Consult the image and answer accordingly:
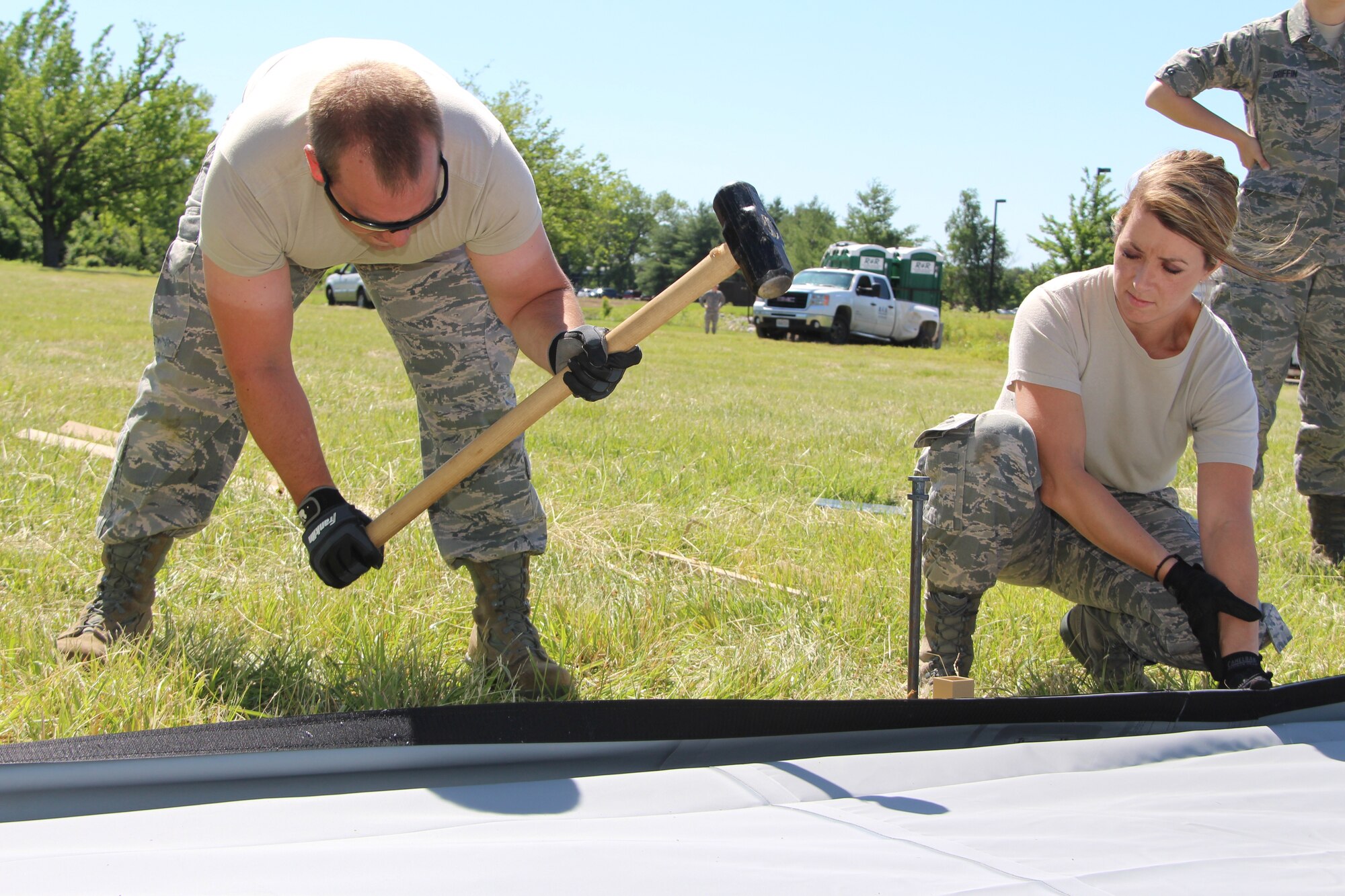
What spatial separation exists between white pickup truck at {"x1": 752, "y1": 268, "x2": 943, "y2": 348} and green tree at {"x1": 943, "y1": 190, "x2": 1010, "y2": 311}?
138 feet

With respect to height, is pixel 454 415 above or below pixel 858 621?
above

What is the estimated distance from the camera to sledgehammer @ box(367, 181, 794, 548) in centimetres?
198

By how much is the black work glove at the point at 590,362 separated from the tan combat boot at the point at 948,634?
1.01m

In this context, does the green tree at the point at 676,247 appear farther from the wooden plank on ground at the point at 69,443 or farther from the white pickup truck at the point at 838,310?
the wooden plank on ground at the point at 69,443

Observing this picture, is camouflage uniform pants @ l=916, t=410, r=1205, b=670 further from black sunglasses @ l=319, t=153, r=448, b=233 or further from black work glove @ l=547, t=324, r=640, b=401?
black sunglasses @ l=319, t=153, r=448, b=233

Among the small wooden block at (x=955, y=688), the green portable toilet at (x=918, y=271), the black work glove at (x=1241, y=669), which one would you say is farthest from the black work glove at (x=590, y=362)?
the green portable toilet at (x=918, y=271)

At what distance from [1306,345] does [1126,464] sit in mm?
1448

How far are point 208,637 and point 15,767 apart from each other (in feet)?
3.20

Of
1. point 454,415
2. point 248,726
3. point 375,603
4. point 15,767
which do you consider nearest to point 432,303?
point 454,415

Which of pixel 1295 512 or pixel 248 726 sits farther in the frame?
pixel 1295 512

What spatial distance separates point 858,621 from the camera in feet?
Result: 9.34

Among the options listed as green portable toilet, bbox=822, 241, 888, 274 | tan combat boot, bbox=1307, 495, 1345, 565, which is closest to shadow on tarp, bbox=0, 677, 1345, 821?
tan combat boot, bbox=1307, 495, 1345, 565

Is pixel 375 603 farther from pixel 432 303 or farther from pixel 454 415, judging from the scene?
pixel 432 303

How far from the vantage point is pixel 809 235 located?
61.1m
